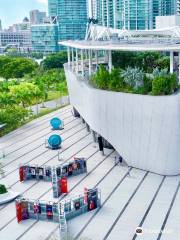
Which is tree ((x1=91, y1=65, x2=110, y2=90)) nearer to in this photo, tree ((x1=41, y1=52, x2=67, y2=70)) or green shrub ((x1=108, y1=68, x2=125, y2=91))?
green shrub ((x1=108, y1=68, x2=125, y2=91))

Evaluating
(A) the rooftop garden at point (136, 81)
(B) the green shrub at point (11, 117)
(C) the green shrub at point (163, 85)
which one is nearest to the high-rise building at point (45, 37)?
(B) the green shrub at point (11, 117)

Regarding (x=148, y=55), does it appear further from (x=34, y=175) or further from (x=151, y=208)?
(x=151, y=208)

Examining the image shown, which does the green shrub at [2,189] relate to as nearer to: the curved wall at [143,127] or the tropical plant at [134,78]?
the curved wall at [143,127]

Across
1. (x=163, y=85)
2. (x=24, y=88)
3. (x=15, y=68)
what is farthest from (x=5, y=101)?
(x=15, y=68)

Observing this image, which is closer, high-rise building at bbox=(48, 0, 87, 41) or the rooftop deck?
the rooftop deck

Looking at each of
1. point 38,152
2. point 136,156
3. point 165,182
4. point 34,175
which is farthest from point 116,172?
point 38,152

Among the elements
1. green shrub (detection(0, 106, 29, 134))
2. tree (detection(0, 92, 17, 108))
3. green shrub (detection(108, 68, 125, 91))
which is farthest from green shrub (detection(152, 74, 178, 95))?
tree (detection(0, 92, 17, 108))

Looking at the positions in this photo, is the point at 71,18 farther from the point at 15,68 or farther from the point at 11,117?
the point at 11,117

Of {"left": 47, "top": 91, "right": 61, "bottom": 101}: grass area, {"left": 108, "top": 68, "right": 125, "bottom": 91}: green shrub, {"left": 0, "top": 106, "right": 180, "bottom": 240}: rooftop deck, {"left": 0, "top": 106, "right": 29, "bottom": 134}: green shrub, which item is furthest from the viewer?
{"left": 47, "top": 91, "right": 61, "bottom": 101}: grass area
